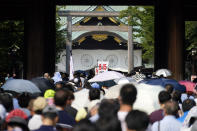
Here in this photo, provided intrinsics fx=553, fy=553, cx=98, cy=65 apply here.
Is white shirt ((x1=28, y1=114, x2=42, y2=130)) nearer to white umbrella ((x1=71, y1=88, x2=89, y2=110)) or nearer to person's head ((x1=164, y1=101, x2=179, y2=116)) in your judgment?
person's head ((x1=164, y1=101, x2=179, y2=116))

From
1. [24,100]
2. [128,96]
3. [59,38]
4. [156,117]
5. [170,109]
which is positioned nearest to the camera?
[128,96]

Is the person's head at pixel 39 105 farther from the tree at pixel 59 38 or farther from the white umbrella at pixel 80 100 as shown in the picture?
the tree at pixel 59 38

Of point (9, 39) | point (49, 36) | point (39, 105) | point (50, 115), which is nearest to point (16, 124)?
point (50, 115)

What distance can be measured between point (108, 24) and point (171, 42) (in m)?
33.7

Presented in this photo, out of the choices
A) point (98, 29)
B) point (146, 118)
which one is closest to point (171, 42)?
point (146, 118)

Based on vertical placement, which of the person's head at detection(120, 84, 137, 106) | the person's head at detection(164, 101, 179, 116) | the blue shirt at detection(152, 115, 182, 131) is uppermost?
the person's head at detection(120, 84, 137, 106)

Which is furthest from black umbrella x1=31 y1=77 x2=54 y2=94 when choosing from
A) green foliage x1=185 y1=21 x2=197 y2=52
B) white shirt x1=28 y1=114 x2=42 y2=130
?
green foliage x1=185 y1=21 x2=197 y2=52

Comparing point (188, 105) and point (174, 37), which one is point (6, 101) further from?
point (174, 37)

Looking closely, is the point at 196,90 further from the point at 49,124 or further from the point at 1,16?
the point at 1,16

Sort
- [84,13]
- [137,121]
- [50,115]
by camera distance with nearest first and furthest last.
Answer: [137,121], [50,115], [84,13]

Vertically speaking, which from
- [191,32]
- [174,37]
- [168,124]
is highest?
[191,32]

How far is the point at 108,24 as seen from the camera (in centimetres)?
5638

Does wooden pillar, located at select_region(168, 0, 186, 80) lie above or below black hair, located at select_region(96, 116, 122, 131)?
above

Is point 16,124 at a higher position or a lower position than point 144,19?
lower
